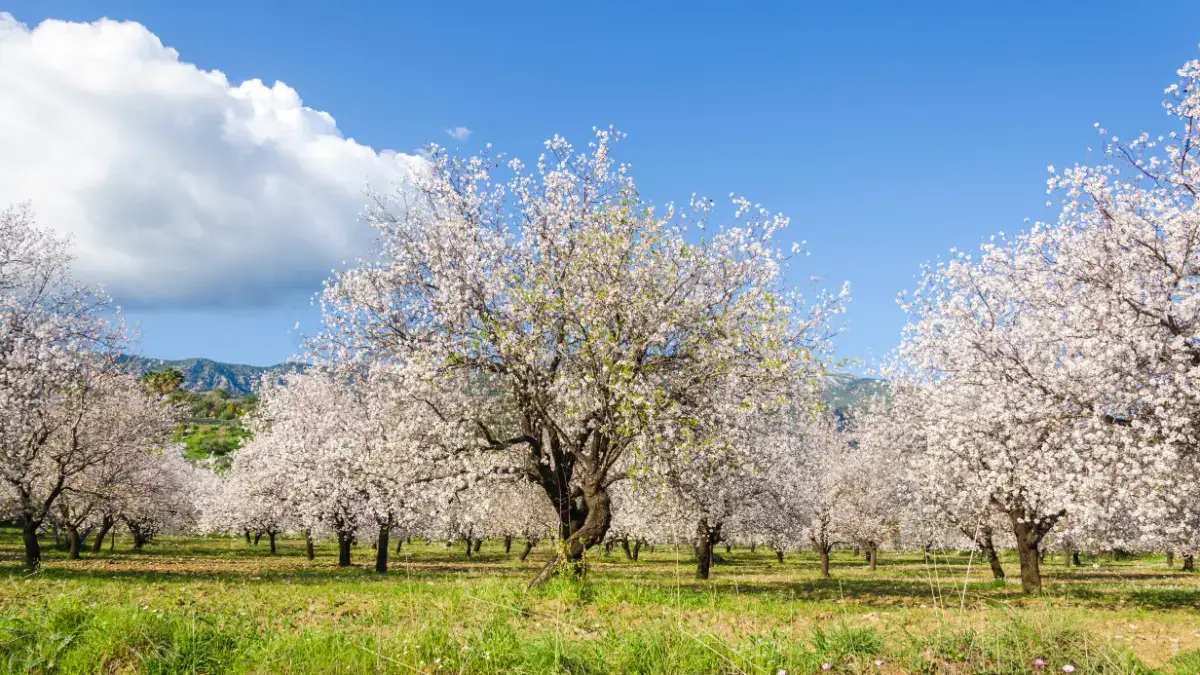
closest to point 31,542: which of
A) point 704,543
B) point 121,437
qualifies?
point 121,437

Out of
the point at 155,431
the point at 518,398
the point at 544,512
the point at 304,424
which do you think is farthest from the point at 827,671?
the point at 304,424

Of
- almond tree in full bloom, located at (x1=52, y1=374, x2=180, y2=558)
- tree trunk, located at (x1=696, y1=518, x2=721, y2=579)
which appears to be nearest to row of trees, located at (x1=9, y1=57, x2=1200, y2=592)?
almond tree in full bloom, located at (x1=52, y1=374, x2=180, y2=558)

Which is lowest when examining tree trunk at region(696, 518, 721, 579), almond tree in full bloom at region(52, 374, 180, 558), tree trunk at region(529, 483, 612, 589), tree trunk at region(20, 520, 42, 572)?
tree trunk at region(696, 518, 721, 579)

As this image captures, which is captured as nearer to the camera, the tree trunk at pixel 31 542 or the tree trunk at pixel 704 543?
the tree trunk at pixel 31 542

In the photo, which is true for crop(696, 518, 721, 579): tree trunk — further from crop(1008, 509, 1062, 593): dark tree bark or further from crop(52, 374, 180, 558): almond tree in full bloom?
crop(52, 374, 180, 558): almond tree in full bloom

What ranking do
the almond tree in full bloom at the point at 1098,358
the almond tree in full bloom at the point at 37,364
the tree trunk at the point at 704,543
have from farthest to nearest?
1. the tree trunk at the point at 704,543
2. the almond tree in full bloom at the point at 37,364
3. the almond tree in full bloom at the point at 1098,358

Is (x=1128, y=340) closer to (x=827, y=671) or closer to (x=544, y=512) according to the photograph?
(x=827, y=671)

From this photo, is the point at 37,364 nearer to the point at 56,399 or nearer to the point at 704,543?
the point at 56,399

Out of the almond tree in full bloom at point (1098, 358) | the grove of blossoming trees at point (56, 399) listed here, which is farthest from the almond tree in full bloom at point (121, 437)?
the almond tree in full bloom at point (1098, 358)

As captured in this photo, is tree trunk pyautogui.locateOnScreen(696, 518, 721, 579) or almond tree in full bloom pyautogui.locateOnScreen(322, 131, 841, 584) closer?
almond tree in full bloom pyautogui.locateOnScreen(322, 131, 841, 584)

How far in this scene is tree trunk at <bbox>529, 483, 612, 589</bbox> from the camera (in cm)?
1723

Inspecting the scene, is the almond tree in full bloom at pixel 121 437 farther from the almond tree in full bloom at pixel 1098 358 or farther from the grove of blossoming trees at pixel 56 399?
the almond tree in full bloom at pixel 1098 358

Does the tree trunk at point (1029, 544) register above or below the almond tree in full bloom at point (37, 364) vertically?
below

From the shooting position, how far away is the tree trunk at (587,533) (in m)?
17.2
